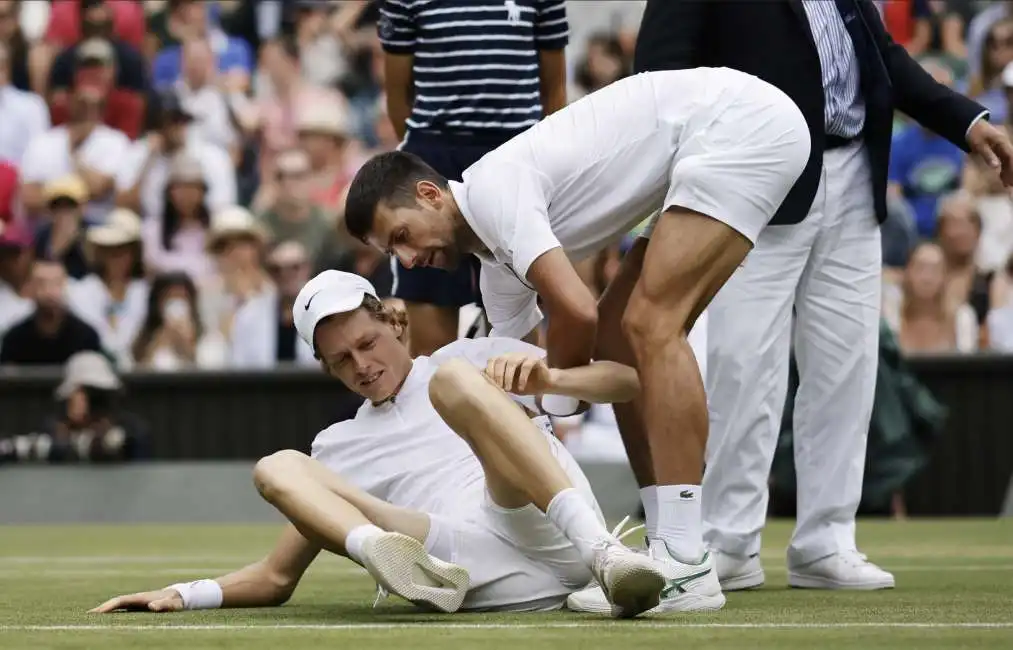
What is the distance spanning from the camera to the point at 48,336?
38.5 feet

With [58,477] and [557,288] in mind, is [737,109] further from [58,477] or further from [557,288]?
[58,477]

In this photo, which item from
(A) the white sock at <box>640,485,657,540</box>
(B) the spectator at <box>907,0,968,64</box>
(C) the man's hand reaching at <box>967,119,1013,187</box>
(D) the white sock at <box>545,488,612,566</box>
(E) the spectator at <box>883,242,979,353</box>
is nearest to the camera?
(D) the white sock at <box>545,488,612,566</box>

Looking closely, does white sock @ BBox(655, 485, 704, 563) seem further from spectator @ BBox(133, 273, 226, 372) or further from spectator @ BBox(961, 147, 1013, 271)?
spectator @ BBox(961, 147, 1013, 271)

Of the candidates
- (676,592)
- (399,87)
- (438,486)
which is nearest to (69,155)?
(399,87)

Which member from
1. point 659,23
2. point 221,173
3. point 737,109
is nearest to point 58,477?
point 221,173

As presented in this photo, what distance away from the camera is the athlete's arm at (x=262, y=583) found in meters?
5.21

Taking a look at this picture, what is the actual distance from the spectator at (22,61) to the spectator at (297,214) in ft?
7.57

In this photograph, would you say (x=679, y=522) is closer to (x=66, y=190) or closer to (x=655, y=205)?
(x=655, y=205)

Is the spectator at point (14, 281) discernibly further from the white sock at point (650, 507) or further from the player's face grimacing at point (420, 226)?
the player's face grimacing at point (420, 226)

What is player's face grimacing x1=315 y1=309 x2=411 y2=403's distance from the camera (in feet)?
17.1

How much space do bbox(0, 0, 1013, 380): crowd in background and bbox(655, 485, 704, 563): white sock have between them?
5.44 metres

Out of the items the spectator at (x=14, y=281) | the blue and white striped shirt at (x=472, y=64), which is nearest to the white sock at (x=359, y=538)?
the blue and white striped shirt at (x=472, y=64)

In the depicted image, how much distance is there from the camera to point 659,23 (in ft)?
20.5

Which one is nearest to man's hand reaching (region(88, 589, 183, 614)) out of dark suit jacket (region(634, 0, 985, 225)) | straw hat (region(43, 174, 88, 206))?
dark suit jacket (region(634, 0, 985, 225))
